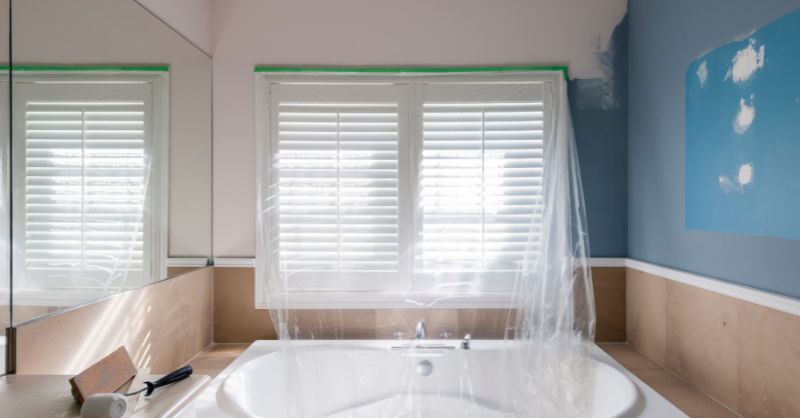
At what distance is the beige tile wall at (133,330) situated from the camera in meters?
1.09

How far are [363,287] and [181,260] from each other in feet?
2.60

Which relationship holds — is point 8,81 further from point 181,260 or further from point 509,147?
point 509,147

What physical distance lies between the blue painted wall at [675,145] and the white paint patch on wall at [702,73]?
6 centimetres

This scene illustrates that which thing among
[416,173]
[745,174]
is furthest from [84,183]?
[745,174]

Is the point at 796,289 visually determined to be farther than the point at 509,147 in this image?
No

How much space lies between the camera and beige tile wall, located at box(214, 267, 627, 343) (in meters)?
1.64

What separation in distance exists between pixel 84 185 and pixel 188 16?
0.97m

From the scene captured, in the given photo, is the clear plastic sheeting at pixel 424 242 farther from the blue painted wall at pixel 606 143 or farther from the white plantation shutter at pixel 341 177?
the blue painted wall at pixel 606 143

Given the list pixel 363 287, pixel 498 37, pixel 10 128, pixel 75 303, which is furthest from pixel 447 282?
pixel 10 128

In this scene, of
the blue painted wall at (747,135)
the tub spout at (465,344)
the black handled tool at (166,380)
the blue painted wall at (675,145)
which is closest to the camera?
the black handled tool at (166,380)

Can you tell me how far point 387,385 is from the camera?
5.06ft

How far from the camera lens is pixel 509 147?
1.93 m

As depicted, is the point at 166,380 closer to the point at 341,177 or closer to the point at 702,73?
the point at 341,177

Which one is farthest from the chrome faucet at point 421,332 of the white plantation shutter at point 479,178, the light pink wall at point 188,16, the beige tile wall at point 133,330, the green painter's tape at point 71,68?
the light pink wall at point 188,16
